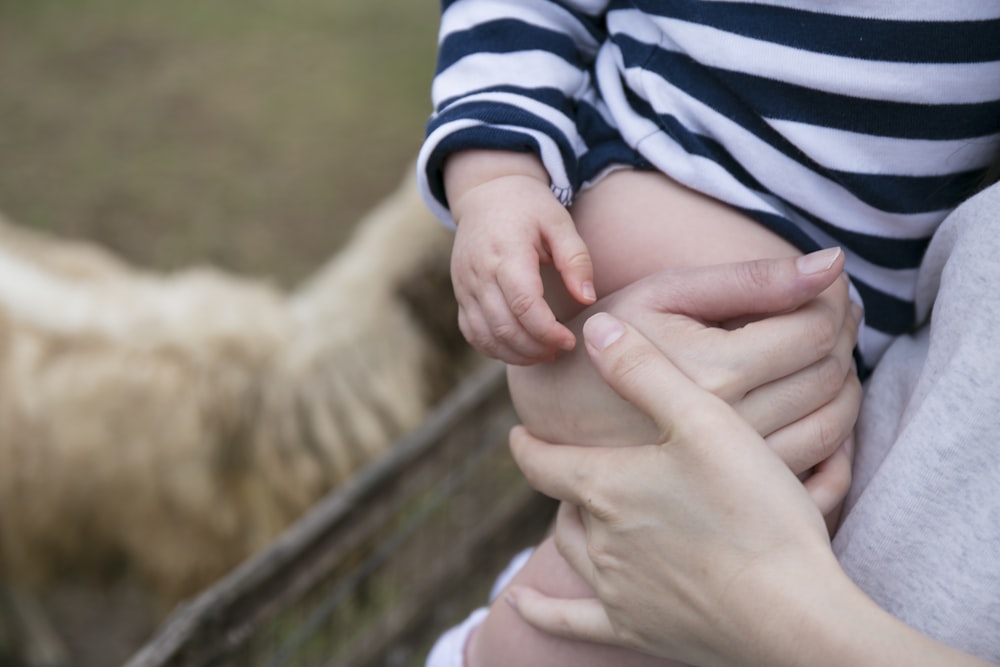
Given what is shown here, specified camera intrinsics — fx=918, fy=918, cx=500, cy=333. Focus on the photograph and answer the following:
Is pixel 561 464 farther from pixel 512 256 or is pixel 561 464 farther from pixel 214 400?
pixel 214 400

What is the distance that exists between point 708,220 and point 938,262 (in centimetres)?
18

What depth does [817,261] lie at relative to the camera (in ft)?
2.19

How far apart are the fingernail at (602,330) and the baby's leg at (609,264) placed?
0.20 feet

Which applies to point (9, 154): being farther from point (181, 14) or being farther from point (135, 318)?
point (135, 318)

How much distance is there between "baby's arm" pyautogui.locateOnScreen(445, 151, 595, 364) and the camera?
68 cm

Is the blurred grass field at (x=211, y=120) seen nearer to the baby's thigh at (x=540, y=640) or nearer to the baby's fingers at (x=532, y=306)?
the baby's thigh at (x=540, y=640)

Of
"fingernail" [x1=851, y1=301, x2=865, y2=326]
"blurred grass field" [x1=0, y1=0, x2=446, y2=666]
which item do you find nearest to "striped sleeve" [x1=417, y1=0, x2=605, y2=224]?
"fingernail" [x1=851, y1=301, x2=865, y2=326]

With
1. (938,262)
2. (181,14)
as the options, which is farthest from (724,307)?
(181,14)

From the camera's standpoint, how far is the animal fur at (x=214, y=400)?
1.83m

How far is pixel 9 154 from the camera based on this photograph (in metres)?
4.03

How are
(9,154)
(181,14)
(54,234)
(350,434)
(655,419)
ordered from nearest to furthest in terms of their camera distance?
(655,419) < (350,434) < (54,234) < (9,154) < (181,14)

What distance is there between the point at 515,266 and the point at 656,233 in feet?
0.46

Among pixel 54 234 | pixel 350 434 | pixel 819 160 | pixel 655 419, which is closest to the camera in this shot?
pixel 655 419

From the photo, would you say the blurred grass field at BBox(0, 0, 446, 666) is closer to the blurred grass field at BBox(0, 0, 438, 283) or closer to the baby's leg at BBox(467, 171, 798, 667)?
the blurred grass field at BBox(0, 0, 438, 283)
